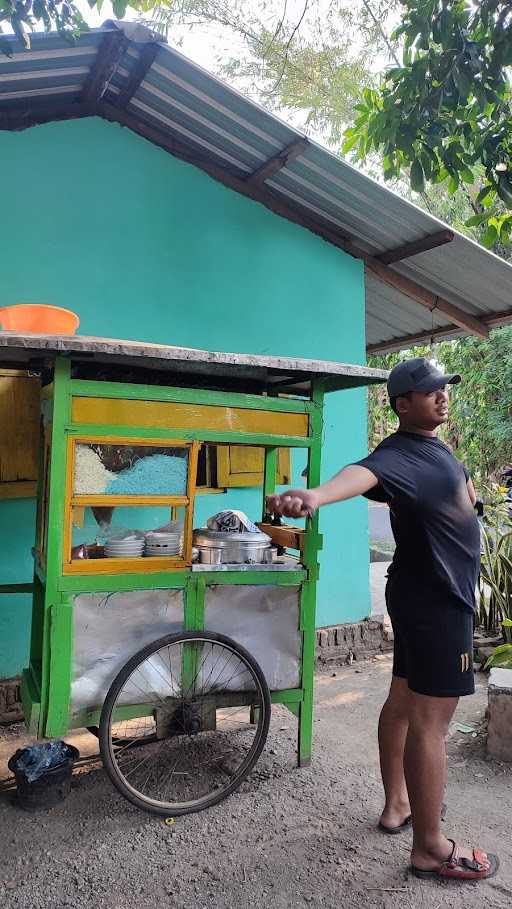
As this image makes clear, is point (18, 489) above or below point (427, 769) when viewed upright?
above

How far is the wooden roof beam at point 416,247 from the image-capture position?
4.80 metres

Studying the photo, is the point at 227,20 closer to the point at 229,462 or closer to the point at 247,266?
the point at 247,266

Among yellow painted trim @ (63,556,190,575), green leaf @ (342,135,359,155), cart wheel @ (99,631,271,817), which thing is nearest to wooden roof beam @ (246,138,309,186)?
green leaf @ (342,135,359,155)

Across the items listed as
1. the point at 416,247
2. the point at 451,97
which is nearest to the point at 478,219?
the point at 451,97

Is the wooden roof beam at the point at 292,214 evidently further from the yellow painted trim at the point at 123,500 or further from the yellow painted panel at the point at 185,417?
the yellow painted trim at the point at 123,500

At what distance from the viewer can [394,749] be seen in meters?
2.89

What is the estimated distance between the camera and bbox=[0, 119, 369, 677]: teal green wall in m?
4.31

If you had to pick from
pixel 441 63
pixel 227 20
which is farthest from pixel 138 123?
pixel 227 20

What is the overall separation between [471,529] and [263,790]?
1841mm

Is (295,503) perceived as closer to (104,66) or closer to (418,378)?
(418,378)

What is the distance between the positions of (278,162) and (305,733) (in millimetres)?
3837

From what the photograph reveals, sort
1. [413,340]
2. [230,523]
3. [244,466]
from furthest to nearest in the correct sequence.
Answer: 1. [413,340]
2. [244,466]
3. [230,523]

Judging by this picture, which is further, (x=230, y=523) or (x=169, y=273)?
(x=169, y=273)

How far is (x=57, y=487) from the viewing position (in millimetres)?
2965
